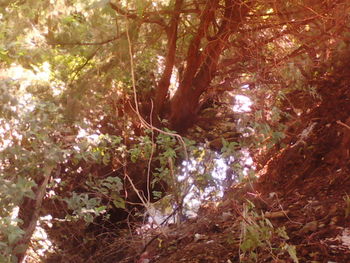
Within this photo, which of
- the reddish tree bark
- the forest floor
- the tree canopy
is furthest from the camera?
the reddish tree bark

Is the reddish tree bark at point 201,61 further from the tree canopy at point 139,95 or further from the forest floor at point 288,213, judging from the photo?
the forest floor at point 288,213

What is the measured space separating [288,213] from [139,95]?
2.61 meters

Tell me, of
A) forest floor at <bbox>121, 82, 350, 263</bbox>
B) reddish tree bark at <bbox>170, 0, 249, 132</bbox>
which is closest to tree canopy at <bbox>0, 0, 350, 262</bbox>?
reddish tree bark at <bbox>170, 0, 249, 132</bbox>

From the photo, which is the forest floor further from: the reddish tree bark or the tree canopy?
the reddish tree bark

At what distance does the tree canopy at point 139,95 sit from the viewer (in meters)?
3.85

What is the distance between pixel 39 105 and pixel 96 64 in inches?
53.6

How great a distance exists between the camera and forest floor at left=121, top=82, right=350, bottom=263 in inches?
117

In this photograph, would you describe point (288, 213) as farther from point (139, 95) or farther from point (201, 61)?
point (139, 95)

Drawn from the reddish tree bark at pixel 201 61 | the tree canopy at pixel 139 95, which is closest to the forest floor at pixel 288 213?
the tree canopy at pixel 139 95

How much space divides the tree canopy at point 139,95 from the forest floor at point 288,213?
9.0 inches

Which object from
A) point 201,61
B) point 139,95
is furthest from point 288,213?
point 139,95

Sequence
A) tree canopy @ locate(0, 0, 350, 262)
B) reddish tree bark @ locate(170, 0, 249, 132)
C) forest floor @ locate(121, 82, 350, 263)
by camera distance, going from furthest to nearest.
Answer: reddish tree bark @ locate(170, 0, 249, 132) → tree canopy @ locate(0, 0, 350, 262) → forest floor @ locate(121, 82, 350, 263)

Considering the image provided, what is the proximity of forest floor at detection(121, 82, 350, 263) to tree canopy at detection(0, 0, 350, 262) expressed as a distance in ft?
0.75

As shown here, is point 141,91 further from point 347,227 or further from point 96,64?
point 347,227
